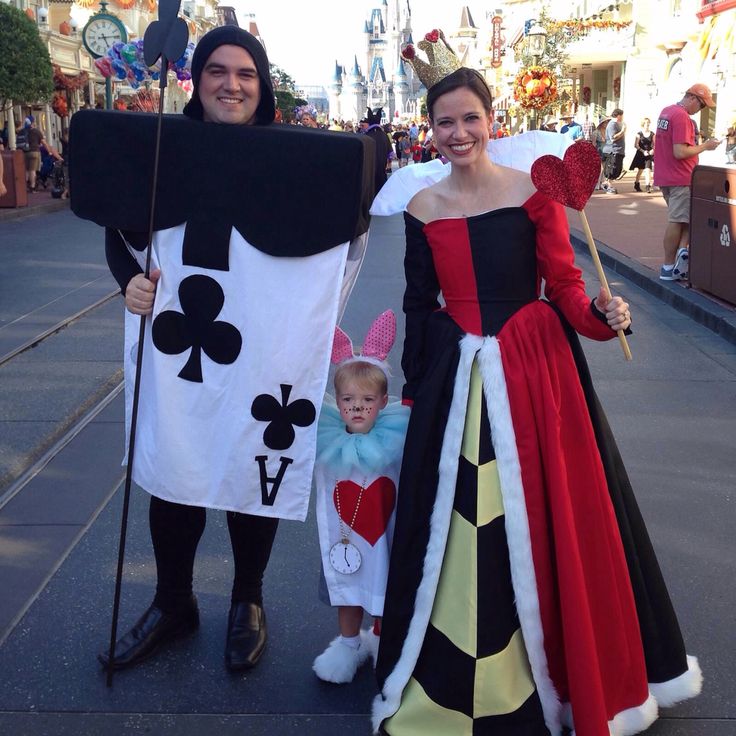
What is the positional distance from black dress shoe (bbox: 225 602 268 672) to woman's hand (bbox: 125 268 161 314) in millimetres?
1012

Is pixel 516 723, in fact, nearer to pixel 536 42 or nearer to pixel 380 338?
pixel 380 338

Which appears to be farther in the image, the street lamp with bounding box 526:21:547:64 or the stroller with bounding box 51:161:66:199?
the street lamp with bounding box 526:21:547:64

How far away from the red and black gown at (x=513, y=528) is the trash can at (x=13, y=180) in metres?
17.3

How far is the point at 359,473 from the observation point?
2678 millimetres

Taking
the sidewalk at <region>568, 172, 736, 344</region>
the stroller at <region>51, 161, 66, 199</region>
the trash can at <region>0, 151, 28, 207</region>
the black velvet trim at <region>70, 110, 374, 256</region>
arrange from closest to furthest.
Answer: the black velvet trim at <region>70, 110, 374, 256</region> → the sidewalk at <region>568, 172, 736, 344</region> → the trash can at <region>0, 151, 28, 207</region> → the stroller at <region>51, 161, 66, 199</region>

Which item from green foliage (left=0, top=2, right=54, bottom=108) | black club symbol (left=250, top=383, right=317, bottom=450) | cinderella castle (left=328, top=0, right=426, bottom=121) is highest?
cinderella castle (left=328, top=0, right=426, bottom=121)

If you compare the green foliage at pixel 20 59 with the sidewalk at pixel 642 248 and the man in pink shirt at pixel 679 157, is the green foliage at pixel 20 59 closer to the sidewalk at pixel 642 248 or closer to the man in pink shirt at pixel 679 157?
the sidewalk at pixel 642 248

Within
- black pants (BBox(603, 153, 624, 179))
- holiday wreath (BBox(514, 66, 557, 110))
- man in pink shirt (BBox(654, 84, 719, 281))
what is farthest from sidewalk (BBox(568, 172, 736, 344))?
holiday wreath (BBox(514, 66, 557, 110))

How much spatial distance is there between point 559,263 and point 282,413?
0.84m

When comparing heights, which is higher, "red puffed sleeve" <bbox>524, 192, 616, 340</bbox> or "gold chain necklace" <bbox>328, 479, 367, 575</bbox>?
"red puffed sleeve" <bbox>524, 192, 616, 340</bbox>

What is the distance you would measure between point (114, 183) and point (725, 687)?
7.43 feet

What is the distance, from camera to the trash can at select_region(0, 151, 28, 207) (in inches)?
719

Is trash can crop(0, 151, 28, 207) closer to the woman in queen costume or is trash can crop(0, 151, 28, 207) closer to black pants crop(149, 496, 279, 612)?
black pants crop(149, 496, 279, 612)

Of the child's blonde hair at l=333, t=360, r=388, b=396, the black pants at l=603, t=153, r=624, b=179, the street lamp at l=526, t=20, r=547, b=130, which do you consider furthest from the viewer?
the street lamp at l=526, t=20, r=547, b=130
